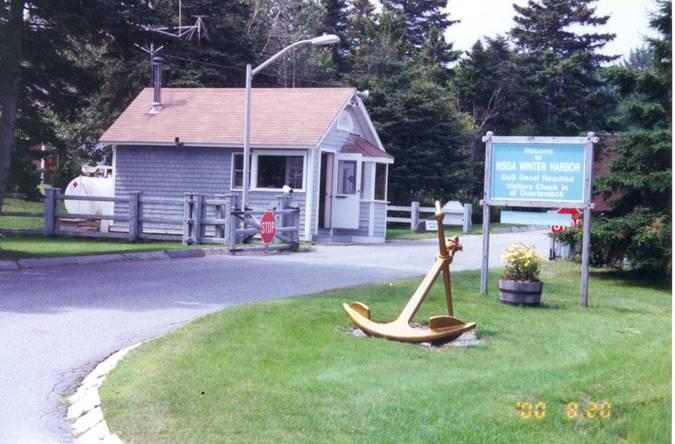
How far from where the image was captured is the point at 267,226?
22.6 m

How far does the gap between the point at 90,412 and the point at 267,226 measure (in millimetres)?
15348

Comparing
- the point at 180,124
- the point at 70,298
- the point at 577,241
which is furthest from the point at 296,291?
the point at 180,124

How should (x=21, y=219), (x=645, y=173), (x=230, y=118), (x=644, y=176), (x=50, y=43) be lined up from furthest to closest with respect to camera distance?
(x=21, y=219), (x=230, y=118), (x=50, y=43), (x=645, y=173), (x=644, y=176)

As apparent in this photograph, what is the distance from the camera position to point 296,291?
578 inches

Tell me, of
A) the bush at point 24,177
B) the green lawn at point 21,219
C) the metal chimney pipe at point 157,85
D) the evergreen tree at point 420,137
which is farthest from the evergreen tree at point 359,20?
the metal chimney pipe at point 157,85

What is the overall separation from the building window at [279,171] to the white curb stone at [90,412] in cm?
1979

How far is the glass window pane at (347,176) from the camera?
29969mm

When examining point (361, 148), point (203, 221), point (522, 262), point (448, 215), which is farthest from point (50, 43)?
point (448, 215)

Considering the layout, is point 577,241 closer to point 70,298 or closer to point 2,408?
point 70,298

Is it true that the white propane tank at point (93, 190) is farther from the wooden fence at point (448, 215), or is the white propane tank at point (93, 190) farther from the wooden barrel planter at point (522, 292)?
the wooden barrel planter at point (522, 292)

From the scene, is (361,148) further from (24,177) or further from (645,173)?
(24,177)

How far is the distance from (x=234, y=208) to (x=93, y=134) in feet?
92.7

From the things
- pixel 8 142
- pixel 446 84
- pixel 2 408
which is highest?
pixel 446 84
